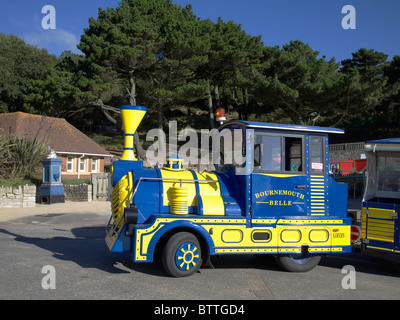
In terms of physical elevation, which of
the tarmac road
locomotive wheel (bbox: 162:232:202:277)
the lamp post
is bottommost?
the tarmac road

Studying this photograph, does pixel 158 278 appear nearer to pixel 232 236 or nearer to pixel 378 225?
pixel 232 236

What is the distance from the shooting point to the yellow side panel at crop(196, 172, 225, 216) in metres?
6.11

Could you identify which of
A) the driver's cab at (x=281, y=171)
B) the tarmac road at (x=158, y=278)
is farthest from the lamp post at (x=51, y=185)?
the driver's cab at (x=281, y=171)

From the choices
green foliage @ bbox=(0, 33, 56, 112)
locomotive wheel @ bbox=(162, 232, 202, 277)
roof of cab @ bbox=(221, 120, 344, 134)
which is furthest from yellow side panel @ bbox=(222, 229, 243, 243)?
green foliage @ bbox=(0, 33, 56, 112)

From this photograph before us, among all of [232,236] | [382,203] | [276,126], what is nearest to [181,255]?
[232,236]

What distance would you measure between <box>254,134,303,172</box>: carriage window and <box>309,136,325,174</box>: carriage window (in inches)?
8.4

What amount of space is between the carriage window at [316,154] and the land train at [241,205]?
2 cm

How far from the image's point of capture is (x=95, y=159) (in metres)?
Result: 29.3

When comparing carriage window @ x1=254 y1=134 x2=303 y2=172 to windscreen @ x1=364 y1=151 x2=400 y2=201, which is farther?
windscreen @ x1=364 y1=151 x2=400 y2=201

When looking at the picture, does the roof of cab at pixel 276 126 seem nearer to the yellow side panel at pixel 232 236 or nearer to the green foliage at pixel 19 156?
the yellow side panel at pixel 232 236

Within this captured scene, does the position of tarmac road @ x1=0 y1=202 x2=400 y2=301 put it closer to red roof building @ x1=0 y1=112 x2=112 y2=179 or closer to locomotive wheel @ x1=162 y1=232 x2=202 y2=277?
locomotive wheel @ x1=162 y1=232 x2=202 y2=277

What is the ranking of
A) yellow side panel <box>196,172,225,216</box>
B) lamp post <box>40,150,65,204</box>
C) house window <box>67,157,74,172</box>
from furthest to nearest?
house window <box>67,157,74,172</box> < lamp post <box>40,150,65,204</box> < yellow side panel <box>196,172,225,216</box>

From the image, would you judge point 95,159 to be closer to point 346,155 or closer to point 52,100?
point 52,100

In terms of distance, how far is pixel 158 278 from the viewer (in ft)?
19.5
